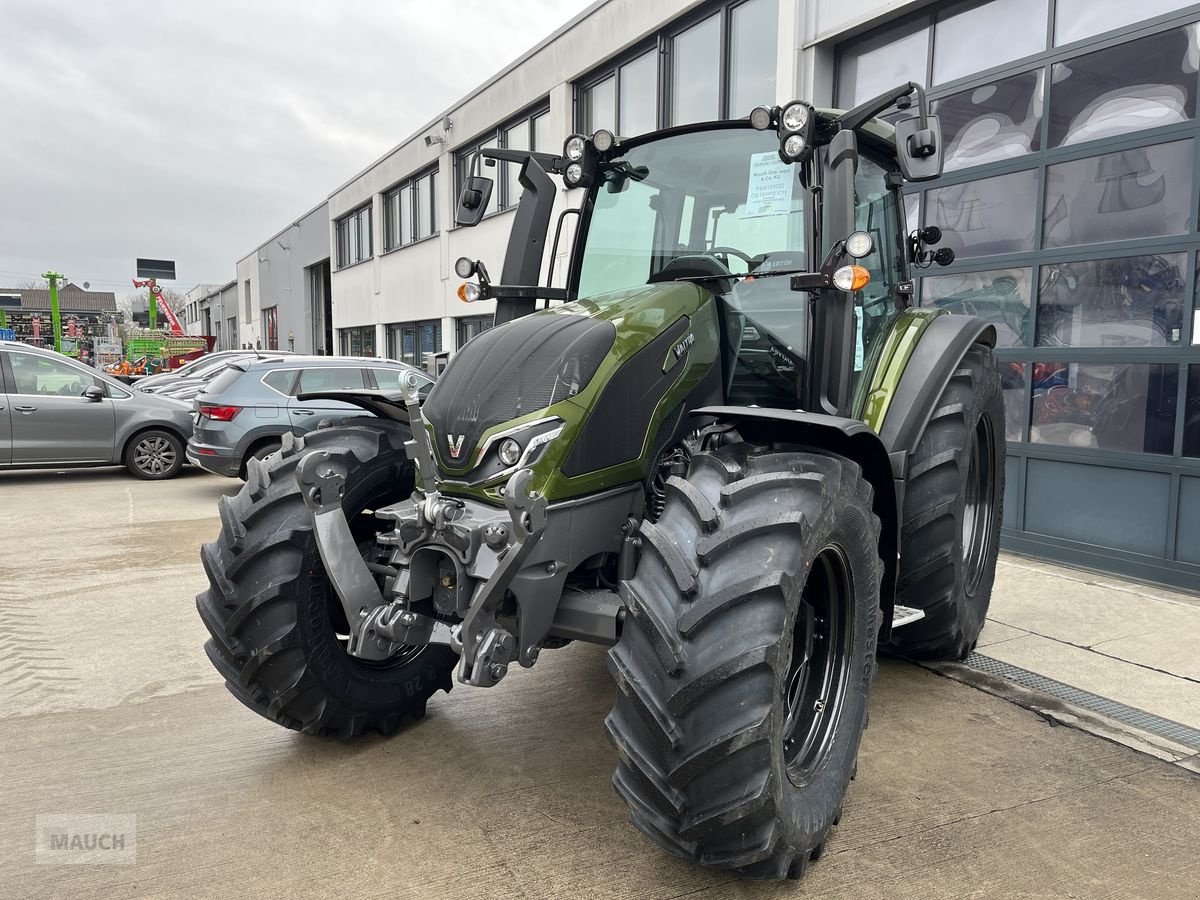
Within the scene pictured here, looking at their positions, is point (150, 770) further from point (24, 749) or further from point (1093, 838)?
point (1093, 838)

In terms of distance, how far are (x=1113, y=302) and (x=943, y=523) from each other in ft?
12.1

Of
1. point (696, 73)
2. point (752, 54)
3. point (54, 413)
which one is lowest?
point (54, 413)

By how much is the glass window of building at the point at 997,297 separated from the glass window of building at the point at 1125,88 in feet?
3.49

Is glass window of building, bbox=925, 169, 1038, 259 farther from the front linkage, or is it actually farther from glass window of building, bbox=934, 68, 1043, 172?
the front linkage

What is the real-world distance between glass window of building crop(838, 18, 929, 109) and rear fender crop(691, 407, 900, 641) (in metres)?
5.50

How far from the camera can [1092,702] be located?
403 cm

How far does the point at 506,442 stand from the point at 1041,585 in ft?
15.7

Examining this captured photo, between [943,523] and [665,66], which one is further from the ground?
[665,66]

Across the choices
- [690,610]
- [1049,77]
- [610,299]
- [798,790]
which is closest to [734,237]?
[610,299]

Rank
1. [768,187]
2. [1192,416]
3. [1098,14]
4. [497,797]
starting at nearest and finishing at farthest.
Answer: [497,797] < [768,187] < [1192,416] < [1098,14]

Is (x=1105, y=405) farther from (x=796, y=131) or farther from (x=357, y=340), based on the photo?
(x=357, y=340)

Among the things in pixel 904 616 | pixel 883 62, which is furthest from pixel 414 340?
pixel 904 616

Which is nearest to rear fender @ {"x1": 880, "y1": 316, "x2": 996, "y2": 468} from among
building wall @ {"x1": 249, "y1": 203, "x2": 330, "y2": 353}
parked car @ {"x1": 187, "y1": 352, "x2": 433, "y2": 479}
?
parked car @ {"x1": 187, "y1": 352, "x2": 433, "y2": 479}

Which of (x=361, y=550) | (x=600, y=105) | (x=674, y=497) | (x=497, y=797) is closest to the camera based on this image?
(x=674, y=497)
